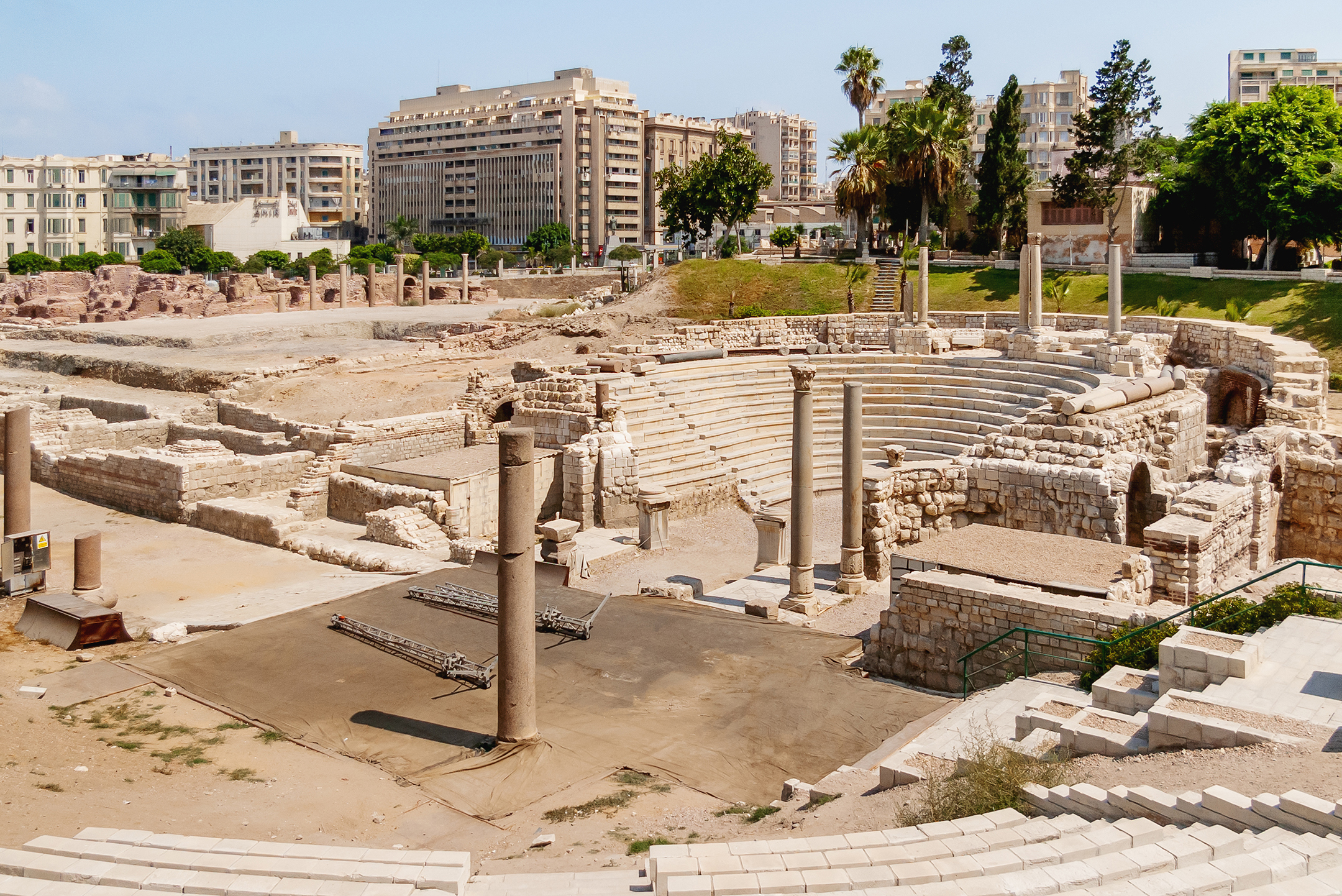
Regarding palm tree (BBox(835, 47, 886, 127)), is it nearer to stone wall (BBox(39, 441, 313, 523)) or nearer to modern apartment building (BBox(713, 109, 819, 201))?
stone wall (BBox(39, 441, 313, 523))

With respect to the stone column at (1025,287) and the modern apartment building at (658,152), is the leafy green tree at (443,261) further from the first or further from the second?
the stone column at (1025,287)

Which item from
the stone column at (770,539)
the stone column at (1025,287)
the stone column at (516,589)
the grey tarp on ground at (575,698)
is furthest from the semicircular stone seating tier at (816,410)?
the stone column at (516,589)

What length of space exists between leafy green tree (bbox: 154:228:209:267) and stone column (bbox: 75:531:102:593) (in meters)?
70.1

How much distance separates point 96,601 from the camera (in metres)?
16.4

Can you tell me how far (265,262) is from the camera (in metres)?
84.4

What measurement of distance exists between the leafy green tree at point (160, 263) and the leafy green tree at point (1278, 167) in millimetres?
60906

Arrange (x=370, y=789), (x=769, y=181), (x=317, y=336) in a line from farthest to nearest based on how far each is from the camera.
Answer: (x=769, y=181)
(x=317, y=336)
(x=370, y=789)

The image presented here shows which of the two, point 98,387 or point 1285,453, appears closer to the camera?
point 1285,453

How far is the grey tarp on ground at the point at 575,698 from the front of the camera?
11.2 meters

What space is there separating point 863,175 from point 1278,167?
53.9ft

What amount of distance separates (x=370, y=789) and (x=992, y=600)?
7.35 meters

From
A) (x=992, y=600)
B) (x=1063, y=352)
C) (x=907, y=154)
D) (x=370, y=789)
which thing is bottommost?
(x=370, y=789)

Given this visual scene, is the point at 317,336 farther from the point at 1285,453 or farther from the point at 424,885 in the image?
the point at 424,885

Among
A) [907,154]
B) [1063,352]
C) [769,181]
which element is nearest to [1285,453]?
[1063,352]
